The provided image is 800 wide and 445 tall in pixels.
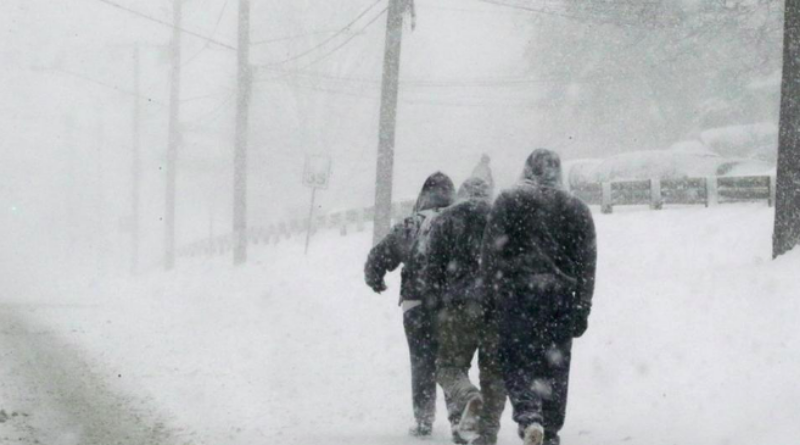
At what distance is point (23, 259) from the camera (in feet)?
262

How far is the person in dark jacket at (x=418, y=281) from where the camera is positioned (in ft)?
24.7

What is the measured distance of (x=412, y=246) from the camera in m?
7.64

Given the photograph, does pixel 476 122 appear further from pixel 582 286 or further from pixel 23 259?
pixel 582 286

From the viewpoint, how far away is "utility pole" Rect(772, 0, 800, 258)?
1106 centimetres

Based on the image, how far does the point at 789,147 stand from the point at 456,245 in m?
5.56

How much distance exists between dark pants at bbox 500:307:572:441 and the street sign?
585 inches

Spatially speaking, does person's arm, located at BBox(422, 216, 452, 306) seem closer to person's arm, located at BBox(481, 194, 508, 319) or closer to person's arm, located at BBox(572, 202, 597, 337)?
person's arm, located at BBox(481, 194, 508, 319)

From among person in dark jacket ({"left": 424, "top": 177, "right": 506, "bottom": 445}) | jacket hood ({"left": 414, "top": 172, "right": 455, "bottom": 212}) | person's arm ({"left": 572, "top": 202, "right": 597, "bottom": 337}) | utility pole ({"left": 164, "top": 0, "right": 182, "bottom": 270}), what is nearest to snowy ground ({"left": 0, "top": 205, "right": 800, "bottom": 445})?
person in dark jacket ({"left": 424, "top": 177, "right": 506, "bottom": 445})

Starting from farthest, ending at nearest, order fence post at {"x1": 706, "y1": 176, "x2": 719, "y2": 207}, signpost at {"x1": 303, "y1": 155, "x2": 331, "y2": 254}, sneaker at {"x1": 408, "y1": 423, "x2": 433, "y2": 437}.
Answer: fence post at {"x1": 706, "y1": 176, "x2": 719, "y2": 207}, signpost at {"x1": 303, "y1": 155, "x2": 331, "y2": 254}, sneaker at {"x1": 408, "y1": 423, "x2": 433, "y2": 437}

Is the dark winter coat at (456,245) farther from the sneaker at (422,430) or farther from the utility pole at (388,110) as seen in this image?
the utility pole at (388,110)

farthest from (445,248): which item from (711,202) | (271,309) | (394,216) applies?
(394,216)

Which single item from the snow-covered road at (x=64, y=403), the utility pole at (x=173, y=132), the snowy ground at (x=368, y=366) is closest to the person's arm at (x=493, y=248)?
the snowy ground at (x=368, y=366)

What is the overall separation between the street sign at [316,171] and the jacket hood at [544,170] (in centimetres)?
1471

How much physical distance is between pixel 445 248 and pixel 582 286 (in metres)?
1.32
